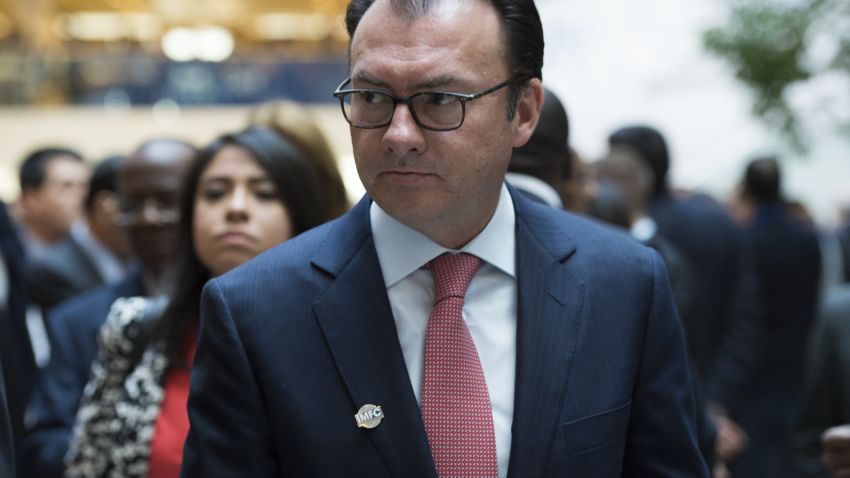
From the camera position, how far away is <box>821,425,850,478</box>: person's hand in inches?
113

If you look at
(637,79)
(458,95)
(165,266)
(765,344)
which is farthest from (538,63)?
(637,79)

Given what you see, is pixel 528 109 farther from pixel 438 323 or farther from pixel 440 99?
pixel 438 323

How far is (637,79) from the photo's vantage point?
615 inches

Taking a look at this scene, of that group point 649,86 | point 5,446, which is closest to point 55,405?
point 5,446

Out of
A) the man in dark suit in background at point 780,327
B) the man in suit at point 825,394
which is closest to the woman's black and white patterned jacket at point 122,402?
the man in suit at point 825,394

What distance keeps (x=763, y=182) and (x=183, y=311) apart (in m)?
5.08

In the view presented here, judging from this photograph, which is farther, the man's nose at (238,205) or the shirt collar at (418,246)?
the man's nose at (238,205)

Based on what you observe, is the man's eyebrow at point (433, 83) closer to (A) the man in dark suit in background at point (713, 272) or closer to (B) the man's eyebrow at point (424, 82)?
(B) the man's eyebrow at point (424, 82)

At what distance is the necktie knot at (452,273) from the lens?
229 cm

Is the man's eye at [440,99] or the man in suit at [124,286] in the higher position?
the man's eye at [440,99]

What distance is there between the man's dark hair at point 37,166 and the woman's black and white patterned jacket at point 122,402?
4121 mm

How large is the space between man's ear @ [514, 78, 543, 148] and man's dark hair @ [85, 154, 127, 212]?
13.1 ft

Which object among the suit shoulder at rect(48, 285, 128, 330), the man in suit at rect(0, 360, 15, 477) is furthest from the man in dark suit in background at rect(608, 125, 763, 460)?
the man in suit at rect(0, 360, 15, 477)

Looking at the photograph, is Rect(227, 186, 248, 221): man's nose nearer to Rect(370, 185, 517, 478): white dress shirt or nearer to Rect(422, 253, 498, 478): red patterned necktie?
Rect(370, 185, 517, 478): white dress shirt
